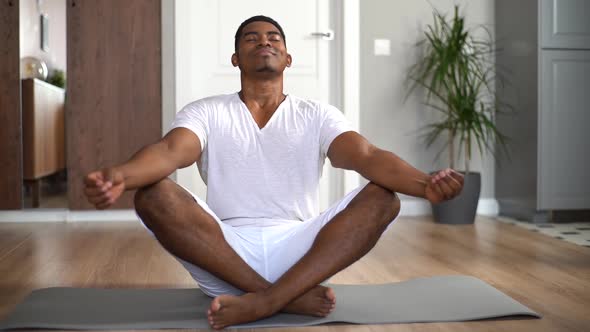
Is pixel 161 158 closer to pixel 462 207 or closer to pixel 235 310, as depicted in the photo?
pixel 235 310

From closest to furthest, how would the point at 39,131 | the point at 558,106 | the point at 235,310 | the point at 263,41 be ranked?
the point at 235,310, the point at 263,41, the point at 558,106, the point at 39,131

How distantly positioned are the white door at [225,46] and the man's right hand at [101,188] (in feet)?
9.09

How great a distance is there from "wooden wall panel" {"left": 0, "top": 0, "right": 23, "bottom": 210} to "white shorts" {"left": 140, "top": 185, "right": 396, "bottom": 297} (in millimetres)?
2836

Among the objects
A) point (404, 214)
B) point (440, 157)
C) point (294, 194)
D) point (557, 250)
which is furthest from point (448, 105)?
point (294, 194)

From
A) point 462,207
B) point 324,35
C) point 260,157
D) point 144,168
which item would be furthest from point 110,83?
point 144,168

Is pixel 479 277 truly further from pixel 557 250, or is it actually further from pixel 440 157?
pixel 440 157

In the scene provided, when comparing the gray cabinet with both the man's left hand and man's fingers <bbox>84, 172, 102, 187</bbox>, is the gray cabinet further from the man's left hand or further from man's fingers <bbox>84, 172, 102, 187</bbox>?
man's fingers <bbox>84, 172, 102, 187</bbox>

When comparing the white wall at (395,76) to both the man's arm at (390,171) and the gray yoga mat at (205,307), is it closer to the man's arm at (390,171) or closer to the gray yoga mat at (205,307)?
the gray yoga mat at (205,307)

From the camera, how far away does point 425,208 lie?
15.8 feet

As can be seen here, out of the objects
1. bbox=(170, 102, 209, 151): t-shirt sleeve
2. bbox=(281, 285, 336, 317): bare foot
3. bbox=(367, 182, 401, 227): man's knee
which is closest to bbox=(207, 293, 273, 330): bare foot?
bbox=(281, 285, 336, 317): bare foot

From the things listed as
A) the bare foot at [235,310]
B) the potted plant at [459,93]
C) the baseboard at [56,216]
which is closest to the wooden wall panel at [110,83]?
the baseboard at [56,216]

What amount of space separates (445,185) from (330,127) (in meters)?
0.53

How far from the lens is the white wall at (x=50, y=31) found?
19.2 ft

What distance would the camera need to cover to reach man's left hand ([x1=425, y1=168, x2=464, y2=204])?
1.70 m
